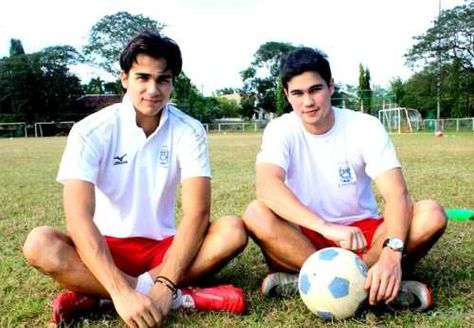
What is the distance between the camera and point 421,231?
308 centimetres

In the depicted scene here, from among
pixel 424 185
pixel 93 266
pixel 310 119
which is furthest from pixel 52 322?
pixel 424 185

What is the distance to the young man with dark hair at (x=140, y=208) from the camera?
9.43 ft

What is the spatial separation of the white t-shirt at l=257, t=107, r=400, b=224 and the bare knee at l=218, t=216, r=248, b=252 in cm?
43

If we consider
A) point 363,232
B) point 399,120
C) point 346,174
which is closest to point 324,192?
point 346,174

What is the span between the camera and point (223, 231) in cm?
315

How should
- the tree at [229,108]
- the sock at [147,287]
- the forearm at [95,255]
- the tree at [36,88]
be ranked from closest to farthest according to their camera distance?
the forearm at [95,255], the sock at [147,287], the tree at [36,88], the tree at [229,108]

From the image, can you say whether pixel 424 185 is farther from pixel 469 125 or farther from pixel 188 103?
pixel 188 103

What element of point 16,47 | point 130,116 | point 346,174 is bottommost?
point 346,174

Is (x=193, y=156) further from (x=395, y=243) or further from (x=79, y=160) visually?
(x=395, y=243)

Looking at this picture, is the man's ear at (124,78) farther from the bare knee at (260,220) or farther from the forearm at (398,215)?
the forearm at (398,215)

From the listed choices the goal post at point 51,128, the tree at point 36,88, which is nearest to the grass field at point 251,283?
the goal post at point 51,128

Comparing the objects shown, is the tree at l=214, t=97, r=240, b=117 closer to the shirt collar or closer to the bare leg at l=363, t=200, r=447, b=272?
the shirt collar

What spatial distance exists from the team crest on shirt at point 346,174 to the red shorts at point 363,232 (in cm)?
28

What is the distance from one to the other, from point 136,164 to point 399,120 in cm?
4198
